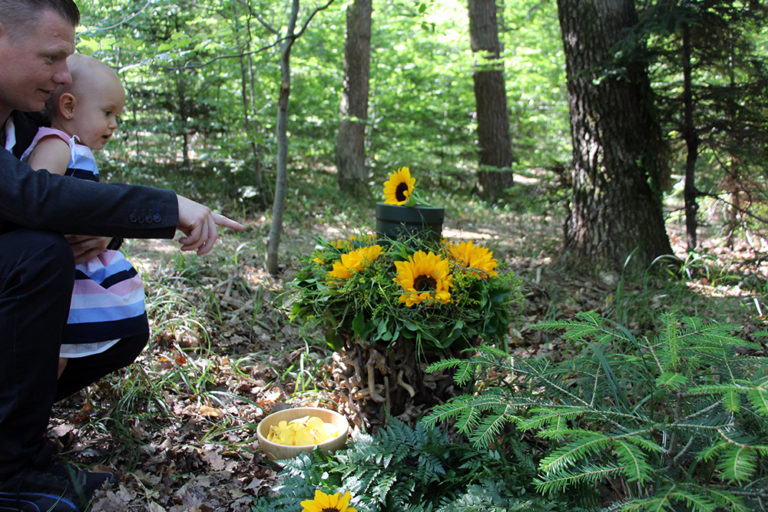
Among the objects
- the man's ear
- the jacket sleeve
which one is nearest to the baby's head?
the man's ear

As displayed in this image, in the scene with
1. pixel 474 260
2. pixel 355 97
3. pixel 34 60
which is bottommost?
pixel 474 260

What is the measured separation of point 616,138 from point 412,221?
2.51 meters

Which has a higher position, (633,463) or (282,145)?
(282,145)

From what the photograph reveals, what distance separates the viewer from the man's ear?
1.67 meters

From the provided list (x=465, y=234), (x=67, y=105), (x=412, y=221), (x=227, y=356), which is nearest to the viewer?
(x=67, y=105)

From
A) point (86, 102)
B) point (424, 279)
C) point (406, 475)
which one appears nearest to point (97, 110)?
point (86, 102)

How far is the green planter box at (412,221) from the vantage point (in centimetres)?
205

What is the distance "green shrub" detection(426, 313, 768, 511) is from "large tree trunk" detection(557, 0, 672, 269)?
8.17ft

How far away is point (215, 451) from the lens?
6.59 feet

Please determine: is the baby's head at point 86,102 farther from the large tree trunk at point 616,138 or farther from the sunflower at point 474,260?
the large tree trunk at point 616,138

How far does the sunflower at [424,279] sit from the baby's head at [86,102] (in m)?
1.11

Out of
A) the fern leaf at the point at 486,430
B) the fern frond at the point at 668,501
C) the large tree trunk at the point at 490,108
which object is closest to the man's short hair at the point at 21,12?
the fern leaf at the point at 486,430

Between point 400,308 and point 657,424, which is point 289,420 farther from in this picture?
point 657,424

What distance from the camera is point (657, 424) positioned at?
1140 millimetres
